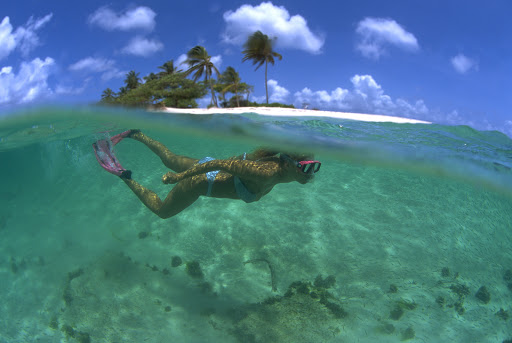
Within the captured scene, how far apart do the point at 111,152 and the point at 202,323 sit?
5194 mm

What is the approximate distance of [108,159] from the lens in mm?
7137

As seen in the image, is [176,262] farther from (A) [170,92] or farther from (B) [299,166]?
(A) [170,92]

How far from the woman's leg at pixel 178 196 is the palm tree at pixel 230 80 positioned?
33156 millimetres

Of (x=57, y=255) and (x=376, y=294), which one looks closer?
(x=376, y=294)

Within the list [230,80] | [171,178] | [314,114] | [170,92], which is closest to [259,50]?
[230,80]

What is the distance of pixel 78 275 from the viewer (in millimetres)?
7688

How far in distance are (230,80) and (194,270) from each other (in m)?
35.5

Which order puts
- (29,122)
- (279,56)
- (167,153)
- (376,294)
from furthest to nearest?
(279,56), (29,122), (376,294), (167,153)

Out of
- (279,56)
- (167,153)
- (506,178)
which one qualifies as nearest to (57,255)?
(167,153)

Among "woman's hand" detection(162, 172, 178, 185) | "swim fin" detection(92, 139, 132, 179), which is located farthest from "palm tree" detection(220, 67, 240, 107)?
"woman's hand" detection(162, 172, 178, 185)

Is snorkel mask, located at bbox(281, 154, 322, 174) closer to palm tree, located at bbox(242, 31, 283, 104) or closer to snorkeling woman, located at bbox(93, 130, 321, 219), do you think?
snorkeling woman, located at bbox(93, 130, 321, 219)

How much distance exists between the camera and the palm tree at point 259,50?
116 feet

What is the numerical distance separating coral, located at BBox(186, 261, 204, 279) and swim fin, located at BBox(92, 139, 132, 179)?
3103 millimetres

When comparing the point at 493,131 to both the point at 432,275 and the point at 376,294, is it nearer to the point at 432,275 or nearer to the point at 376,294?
the point at 432,275
